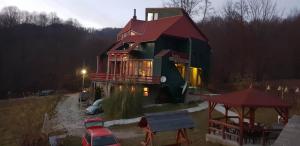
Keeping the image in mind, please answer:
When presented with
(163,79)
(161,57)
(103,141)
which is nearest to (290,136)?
(103,141)

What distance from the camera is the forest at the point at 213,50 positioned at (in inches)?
1790

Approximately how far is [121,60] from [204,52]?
8905mm

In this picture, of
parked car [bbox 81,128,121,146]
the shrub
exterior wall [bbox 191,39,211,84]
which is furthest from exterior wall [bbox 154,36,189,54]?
parked car [bbox 81,128,121,146]

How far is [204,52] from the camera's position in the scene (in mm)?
38438

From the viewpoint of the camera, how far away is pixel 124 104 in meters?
28.0

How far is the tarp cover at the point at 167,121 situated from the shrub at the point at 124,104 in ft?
37.0

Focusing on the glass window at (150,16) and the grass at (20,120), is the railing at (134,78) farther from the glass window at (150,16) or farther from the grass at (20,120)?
the glass window at (150,16)

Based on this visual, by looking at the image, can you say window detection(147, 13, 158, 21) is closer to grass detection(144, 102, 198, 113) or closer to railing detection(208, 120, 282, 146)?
grass detection(144, 102, 198, 113)

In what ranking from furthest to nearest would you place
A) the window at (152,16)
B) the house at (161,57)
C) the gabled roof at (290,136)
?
1. the window at (152,16)
2. the house at (161,57)
3. the gabled roof at (290,136)

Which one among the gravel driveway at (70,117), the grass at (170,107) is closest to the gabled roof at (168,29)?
the grass at (170,107)

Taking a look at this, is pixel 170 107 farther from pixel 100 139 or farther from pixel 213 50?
pixel 213 50

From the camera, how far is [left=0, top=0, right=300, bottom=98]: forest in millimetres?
45469

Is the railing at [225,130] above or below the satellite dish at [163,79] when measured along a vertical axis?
below

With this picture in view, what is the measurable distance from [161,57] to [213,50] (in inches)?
728
